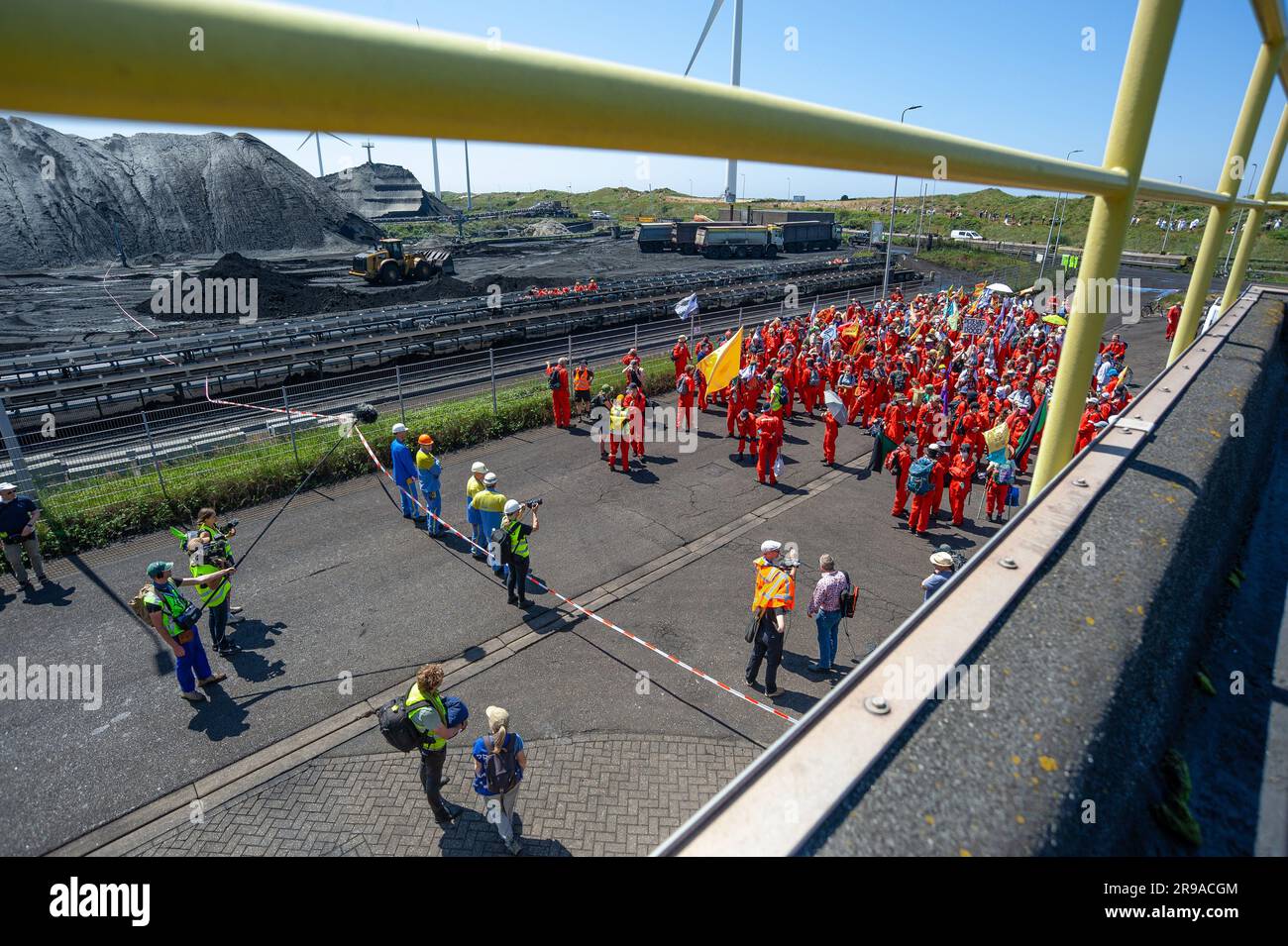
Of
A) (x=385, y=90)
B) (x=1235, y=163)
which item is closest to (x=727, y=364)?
(x=1235, y=163)

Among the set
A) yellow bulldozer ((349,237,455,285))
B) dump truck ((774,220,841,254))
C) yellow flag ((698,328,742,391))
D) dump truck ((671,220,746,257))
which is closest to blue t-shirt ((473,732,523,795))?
yellow flag ((698,328,742,391))

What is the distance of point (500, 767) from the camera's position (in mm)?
5414

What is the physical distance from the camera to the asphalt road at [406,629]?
682 cm

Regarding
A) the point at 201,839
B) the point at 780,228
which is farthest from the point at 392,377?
the point at 780,228

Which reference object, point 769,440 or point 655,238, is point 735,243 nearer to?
point 655,238

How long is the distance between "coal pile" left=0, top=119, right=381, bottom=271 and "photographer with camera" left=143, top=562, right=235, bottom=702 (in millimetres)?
55528

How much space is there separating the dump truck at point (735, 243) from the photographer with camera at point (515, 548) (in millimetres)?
48192

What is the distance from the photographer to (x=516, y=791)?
5723mm

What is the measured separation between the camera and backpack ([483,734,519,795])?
5.40 m

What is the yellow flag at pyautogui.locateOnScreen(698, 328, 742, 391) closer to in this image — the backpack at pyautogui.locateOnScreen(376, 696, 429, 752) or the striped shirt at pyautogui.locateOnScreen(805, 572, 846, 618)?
the striped shirt at pyautogui.locateOnScreen(805, 572, 846, 618)

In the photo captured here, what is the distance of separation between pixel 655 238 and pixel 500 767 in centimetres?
5668

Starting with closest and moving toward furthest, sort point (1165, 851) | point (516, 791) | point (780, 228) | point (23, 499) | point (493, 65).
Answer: point (493, 65)
point (1165, 851)
point (516, 791)
point (23, 499)
point (780, 228)

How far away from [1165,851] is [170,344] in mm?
24525

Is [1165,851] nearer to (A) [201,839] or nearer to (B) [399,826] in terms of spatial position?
(B) [399,826]
